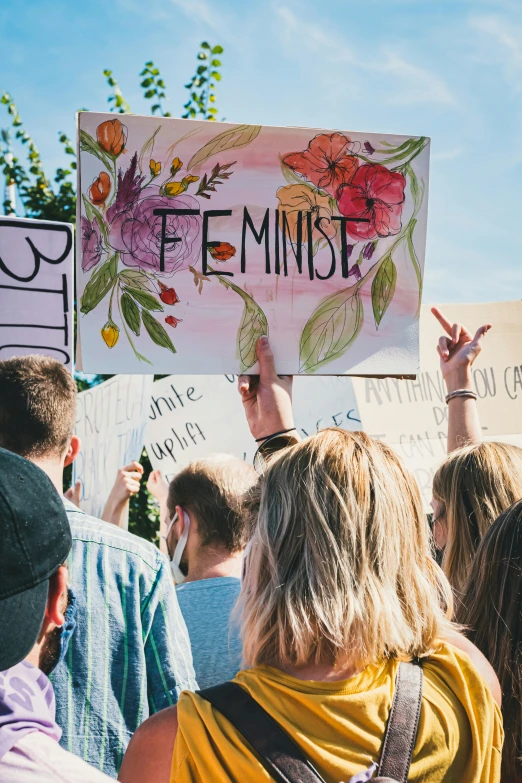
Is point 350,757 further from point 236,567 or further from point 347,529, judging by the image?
point 236,567

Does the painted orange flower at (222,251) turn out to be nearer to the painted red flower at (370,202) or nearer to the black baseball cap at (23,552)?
the painted red flower at (370,202)

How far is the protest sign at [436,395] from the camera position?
428 cm

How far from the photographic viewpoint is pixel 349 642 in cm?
141

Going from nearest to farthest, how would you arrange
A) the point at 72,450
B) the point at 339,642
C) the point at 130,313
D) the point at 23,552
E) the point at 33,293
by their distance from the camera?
the point at 23,552 → the point at 339,642 → the point at 72,450 → the point at 130,313 → the point at 33,293

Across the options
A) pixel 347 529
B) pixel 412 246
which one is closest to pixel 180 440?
pixel 412 246

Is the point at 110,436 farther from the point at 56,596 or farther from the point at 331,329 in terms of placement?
the point at 56,596

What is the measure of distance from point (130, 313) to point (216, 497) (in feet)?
2.18

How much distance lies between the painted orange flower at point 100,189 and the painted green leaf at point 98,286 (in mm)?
181

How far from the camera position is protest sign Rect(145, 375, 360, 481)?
183 inches

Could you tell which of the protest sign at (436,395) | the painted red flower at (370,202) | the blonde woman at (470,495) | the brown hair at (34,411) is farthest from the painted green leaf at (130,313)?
the protest sign at (436,395)

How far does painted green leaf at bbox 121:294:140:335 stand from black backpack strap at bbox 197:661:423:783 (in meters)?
1.33

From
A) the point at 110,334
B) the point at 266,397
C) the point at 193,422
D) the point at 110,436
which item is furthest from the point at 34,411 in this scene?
the point at 193,422

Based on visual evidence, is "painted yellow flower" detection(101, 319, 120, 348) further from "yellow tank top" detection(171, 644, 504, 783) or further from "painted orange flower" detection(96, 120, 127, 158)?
"yellow tank top" detection(171, 644, 504, 783)

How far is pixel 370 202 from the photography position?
2619 mm
